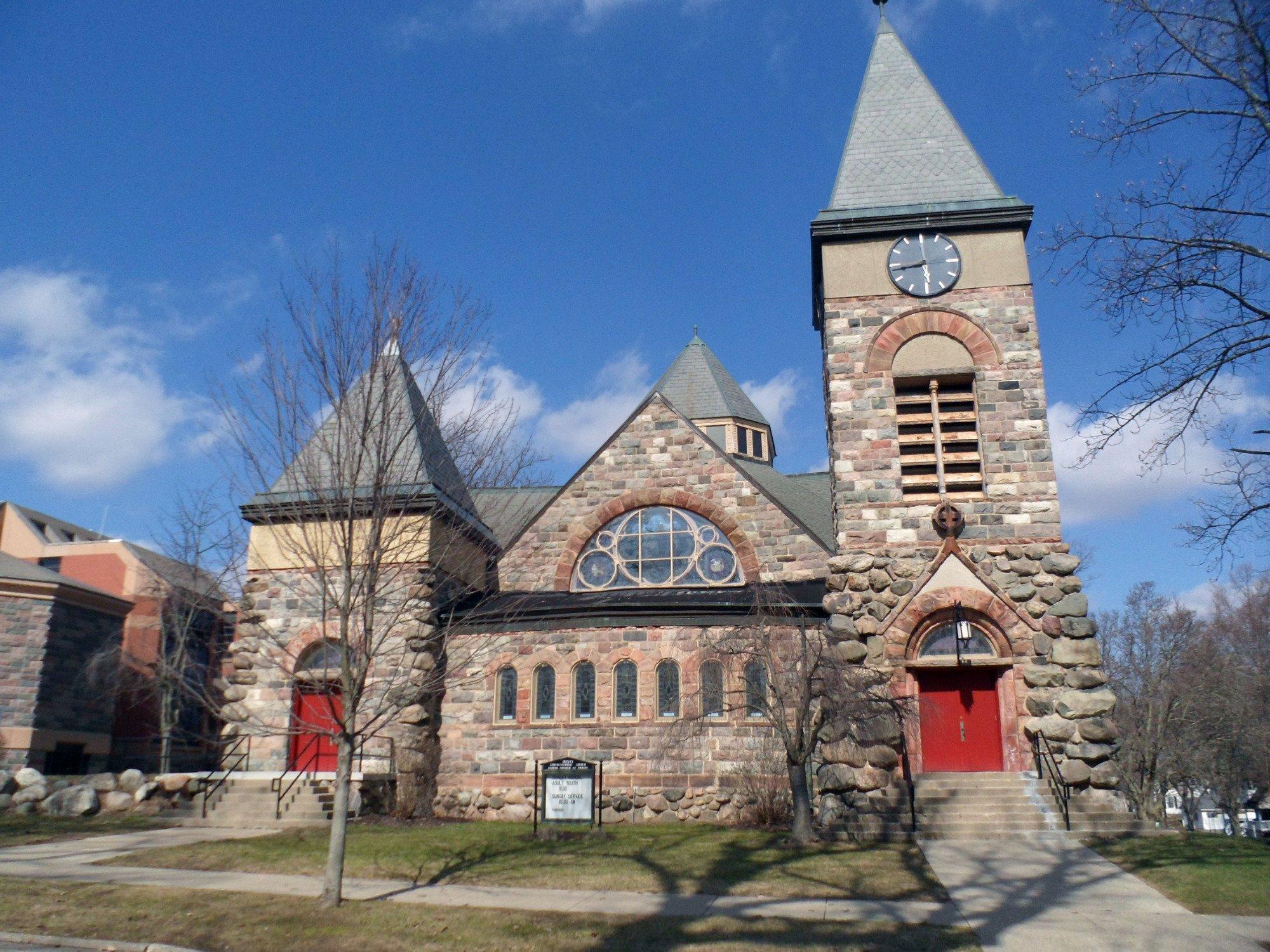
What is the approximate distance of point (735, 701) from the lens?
62.2 ft

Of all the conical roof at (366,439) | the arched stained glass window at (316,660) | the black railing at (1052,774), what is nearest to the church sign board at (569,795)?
the conical roof at (366,439)

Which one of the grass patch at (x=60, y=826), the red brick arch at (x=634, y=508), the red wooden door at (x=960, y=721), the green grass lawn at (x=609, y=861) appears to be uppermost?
the red brick arch at (x=634, y=508)

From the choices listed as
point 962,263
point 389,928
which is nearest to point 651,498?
point 962,263

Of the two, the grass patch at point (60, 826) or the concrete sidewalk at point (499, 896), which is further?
the grass patch at point (60, 826)

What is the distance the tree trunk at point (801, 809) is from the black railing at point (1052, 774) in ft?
13.2

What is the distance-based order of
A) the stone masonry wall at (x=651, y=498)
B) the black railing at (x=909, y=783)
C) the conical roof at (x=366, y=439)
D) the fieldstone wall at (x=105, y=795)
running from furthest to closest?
the stone masonry wall at (x=651, y=498) < the fieldstone wall at (x=105, y=795) < the black railing at (x=909, y=783) < the conical roof at (x=366, y=439)

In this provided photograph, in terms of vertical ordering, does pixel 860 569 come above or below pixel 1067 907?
above

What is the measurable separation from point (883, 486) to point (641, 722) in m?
6.45

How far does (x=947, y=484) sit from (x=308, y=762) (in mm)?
13594

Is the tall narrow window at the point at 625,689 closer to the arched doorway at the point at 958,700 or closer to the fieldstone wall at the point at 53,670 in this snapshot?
the arched doorway at the point at 958,700

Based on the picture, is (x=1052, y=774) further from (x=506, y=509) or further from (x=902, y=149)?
(x=902, y=149)

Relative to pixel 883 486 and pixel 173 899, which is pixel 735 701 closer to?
pixel 883 486

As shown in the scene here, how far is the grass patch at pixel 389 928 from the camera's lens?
29.1 ft

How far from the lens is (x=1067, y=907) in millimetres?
10516
